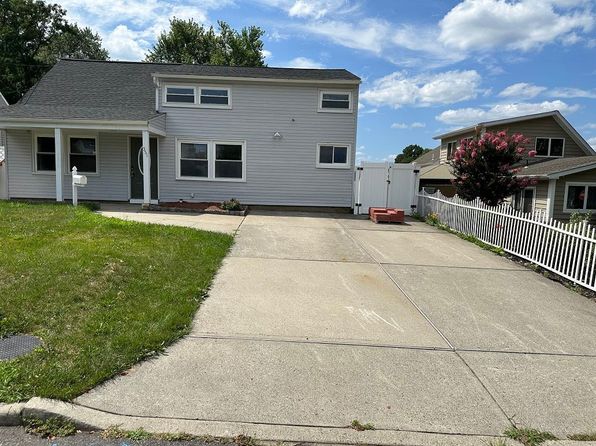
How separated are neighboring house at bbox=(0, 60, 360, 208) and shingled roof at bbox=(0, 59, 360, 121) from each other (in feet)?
0.33

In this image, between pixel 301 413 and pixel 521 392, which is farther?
pixel 521 392

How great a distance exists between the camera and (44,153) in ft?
51.6

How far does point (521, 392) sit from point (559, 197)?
2034cm

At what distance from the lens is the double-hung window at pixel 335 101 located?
16172mm

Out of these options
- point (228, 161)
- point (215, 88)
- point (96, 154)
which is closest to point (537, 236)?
point (228, 161)

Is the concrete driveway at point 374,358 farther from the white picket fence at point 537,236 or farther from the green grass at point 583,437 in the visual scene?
the white picket fence at point 537,236

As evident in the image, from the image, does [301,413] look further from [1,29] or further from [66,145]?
[1,29]

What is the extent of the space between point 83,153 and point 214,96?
516 cm

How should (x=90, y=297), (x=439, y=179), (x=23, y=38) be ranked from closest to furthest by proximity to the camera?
(x=90, y=297) < (x=439, y=179) < (x=23, y=38)

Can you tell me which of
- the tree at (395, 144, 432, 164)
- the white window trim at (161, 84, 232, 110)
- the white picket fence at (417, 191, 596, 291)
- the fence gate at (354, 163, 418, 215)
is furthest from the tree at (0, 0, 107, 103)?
the tree at (395, 144, 432, 164)

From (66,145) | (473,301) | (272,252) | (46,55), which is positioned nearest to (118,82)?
(66,145)

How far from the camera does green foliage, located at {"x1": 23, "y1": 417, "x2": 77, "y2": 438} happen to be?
282 cm

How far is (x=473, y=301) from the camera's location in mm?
6016

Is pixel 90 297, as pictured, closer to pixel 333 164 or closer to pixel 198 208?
pixel 198 208
